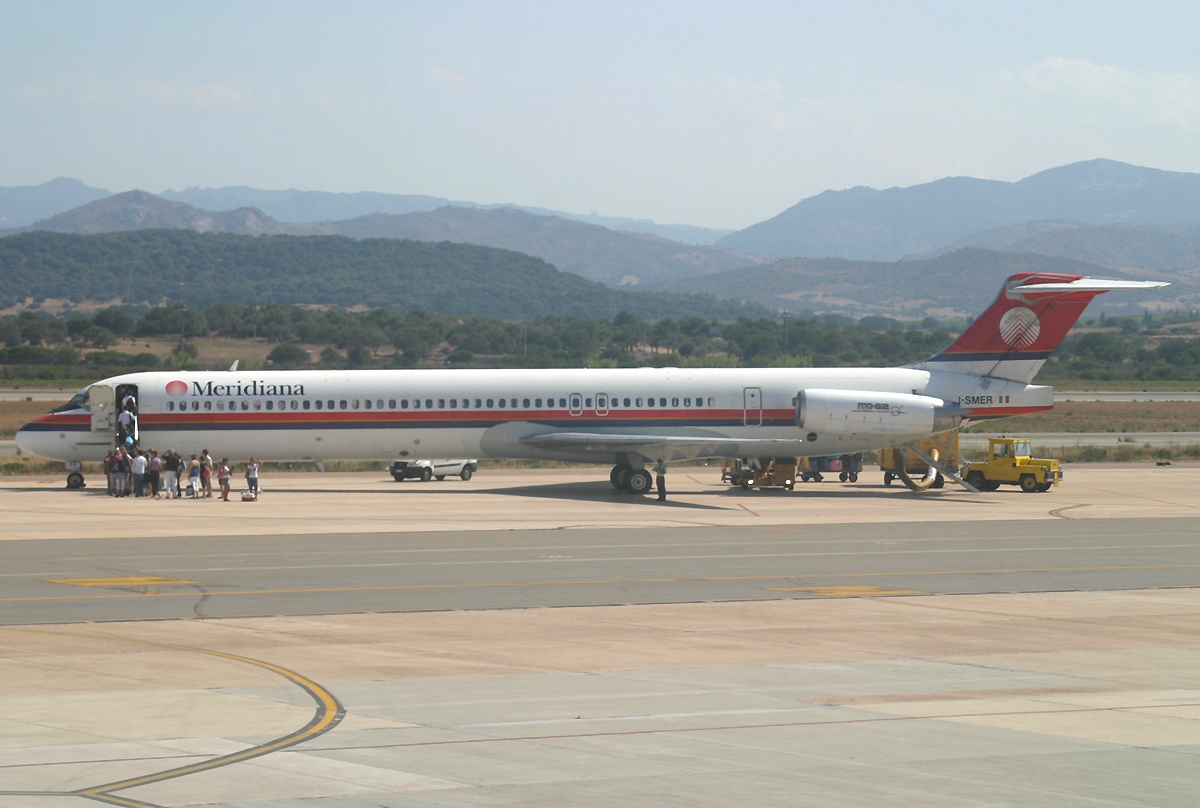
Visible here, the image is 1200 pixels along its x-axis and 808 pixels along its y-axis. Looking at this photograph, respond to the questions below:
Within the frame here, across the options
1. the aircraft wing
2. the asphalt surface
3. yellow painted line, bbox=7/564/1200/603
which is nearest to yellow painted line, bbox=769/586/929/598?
the asphalt surface

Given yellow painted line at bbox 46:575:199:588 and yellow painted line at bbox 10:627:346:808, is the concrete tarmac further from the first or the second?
yellow painted line at bbox 46:575:199:588

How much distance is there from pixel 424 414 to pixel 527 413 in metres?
3.30

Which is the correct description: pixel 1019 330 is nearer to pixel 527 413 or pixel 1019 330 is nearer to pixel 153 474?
pixel 527 413

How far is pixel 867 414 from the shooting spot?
41125 mm

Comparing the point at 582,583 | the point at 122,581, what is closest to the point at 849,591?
the point at 582,583

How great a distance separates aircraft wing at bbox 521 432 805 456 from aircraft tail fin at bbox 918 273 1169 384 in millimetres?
8038

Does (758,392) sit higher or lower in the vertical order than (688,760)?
higher

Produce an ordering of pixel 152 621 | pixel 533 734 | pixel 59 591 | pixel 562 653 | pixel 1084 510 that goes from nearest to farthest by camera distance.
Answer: pixel 533 734
pixel 562 653
pixel 152 621
pixel 59 591
pixel 1084 510

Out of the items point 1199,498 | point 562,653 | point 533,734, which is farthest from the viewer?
point 1199,498

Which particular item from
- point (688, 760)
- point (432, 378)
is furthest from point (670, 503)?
point (688, 760)

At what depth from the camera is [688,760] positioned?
416 inches

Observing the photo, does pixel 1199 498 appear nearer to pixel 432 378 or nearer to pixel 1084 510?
pixel 1084 510

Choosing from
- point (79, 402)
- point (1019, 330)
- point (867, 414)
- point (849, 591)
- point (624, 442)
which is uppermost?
point (1019, 330)

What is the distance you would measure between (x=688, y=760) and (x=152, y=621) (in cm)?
992
